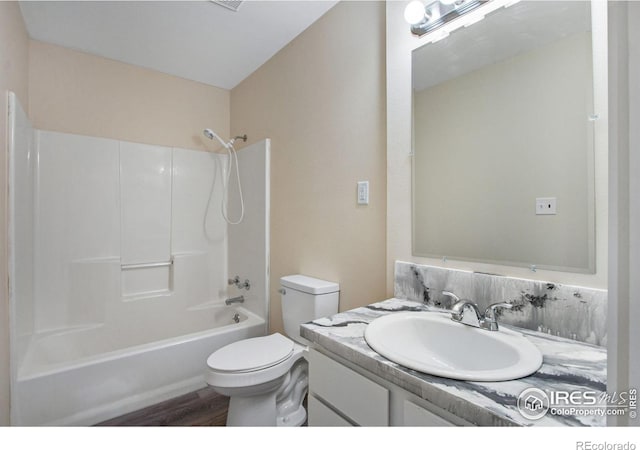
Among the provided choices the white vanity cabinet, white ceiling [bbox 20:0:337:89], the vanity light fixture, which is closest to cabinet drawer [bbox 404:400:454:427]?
the white vanity cabinet

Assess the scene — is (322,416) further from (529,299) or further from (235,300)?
(235,300)

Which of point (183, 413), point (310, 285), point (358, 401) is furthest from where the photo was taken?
point (183, 413)

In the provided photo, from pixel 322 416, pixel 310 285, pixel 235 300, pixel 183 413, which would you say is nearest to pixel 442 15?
pixel 310 285

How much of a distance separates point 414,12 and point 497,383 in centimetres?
130

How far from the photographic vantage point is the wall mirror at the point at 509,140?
85cm

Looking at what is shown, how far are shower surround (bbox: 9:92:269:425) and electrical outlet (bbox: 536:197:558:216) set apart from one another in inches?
67.6

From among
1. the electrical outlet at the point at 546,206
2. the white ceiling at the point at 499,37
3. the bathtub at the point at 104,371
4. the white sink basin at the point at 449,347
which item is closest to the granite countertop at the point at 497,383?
the white sink basin at the point at 449,347

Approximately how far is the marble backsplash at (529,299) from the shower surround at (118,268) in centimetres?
136

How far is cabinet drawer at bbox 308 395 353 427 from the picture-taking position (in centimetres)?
85

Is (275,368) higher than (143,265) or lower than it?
lower

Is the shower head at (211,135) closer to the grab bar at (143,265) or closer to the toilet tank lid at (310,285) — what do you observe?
the grab bar at (143,265)

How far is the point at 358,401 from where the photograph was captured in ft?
2.57

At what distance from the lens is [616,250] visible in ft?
1.08
